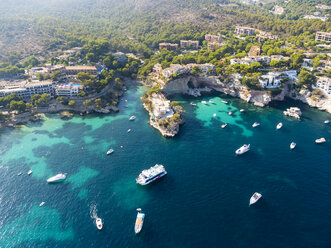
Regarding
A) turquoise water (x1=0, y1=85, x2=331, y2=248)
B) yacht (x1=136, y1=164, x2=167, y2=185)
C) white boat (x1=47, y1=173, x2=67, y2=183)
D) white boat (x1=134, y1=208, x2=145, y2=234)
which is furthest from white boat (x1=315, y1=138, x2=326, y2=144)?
white boat (x1=47, y1=173, x2=67, y2=183)

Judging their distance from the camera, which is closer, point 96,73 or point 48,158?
point 48,158

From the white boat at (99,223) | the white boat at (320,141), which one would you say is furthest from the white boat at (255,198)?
the white boat at (320,141)

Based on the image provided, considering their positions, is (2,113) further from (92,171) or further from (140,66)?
(140,66)

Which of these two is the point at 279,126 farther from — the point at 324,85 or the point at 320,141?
the point at 324,85

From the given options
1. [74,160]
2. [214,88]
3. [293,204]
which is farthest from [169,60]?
[293,204]

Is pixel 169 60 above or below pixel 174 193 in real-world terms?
above

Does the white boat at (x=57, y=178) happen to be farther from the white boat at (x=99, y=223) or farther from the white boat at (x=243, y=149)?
the white boat at (x=243, y=149)

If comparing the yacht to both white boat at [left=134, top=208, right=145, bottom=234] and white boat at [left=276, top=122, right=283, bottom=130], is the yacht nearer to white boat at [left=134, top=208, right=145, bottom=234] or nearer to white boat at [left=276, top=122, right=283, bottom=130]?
white boat at [left=134, top=208, right=145, bottom=234]

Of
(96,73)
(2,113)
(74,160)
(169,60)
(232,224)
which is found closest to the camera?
(232,224)

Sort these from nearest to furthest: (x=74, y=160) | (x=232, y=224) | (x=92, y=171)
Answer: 1. (x=232, y=224)
2. (x=92, y=171)
3. (x=74, y=160)
